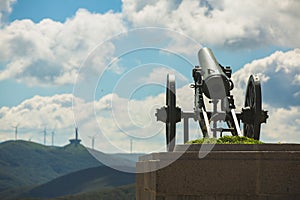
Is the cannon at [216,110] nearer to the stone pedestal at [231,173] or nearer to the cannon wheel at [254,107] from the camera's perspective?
the cannon wheel at [254,107]

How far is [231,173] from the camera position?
27.1 ft

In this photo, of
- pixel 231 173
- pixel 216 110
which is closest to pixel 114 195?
pixel 216 110

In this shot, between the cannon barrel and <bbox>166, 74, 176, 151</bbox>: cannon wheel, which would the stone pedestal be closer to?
<bbox>166, 74, 176, 151</bbox>: cannon wheel

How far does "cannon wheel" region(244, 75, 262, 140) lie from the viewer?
12055mm

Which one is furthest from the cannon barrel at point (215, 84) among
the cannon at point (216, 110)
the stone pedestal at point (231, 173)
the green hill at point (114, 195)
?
the green hill at point (114, 195)

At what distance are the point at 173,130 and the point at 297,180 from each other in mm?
4101

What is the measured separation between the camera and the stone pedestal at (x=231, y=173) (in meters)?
8.16

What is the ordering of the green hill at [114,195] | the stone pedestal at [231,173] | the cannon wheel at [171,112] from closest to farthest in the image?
1. the stone pedestal at [231,173]
2. the cannon wheel at [171,112]
3. the green hill at [114,195]

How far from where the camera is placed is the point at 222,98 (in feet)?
40.9

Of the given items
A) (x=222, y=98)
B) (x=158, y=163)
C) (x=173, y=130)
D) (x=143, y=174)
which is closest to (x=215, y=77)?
(x=222, y=98)

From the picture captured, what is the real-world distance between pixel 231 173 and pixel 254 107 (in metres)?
4.14

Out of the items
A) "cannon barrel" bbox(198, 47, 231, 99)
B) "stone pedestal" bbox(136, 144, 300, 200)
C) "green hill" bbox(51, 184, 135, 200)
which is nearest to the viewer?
"stone pedestal" bbox(136, 144, 300, 200)

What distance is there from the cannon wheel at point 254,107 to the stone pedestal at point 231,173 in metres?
3.79

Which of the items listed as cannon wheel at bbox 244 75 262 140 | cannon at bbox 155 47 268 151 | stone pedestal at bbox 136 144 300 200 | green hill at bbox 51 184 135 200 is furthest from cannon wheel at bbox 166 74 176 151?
green hill at bbox 51 184 135 200
